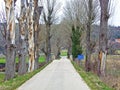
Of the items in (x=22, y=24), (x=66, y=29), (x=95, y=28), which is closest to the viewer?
(x=22, y=24)

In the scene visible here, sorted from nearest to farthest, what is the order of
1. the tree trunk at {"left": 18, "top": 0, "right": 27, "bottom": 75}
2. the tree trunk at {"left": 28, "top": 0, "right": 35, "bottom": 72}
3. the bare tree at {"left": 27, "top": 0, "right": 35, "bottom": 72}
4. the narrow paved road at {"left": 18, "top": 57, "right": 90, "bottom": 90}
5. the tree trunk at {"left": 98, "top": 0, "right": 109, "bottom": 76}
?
the narrow paved road at {"left": 18, "top": 57, "right": 90, "bottom": 90}, the tree trunk at {"left": 98, "top": 0, "right": 109, "bottom": 76}, the tree trunk at {"left": 18, "top": 0, "right": 27, "bottom": 75}, the bare tree at {"left": 27, "top": 0, "right": 35, "bottom": 72}, the tree trunk at {"left": 28, "top": 0, "right": 35, "bottom": 72}

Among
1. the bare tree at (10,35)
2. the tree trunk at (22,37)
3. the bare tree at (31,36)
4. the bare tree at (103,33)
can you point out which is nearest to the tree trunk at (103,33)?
the bare tree at (103,33)

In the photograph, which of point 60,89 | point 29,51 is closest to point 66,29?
point 29,51

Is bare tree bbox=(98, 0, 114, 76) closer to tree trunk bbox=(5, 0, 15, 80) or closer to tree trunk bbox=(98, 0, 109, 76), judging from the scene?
tree trunk bbox=(98, 0, 109, 76)

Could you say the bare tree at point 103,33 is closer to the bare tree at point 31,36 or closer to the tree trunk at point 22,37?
the tree trunk at point 22,37

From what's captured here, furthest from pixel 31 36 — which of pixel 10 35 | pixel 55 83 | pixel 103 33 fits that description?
pixel 55 83

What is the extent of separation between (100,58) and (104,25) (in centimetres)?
238

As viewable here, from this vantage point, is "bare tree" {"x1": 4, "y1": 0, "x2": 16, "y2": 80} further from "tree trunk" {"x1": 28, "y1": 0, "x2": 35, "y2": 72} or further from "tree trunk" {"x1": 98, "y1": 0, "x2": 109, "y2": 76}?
"tree trunk" {"x1": 28, "y1": 0, "x2": 35, "y2": 72}

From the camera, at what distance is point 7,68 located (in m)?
20.0

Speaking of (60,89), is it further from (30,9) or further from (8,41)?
(30,9)

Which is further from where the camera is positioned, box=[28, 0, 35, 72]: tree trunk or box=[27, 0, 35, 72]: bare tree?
box=[28, 0, 35, 72]: tree trunk

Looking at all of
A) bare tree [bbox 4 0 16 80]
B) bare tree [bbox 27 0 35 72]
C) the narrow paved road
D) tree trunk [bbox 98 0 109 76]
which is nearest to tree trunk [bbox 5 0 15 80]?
bare tree [bbox 4 0 16 80]

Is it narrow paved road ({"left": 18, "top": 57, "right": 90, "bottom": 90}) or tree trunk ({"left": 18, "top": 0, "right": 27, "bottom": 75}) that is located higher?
tree trunk ({"left": 18, "top": 0, "right": 27, "bottom": 75})

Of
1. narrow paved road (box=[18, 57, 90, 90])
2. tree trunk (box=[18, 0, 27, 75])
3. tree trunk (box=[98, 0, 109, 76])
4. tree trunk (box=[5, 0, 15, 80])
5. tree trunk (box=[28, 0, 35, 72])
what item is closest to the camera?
narrow paved road (box=[18, 57, 90, 90])
